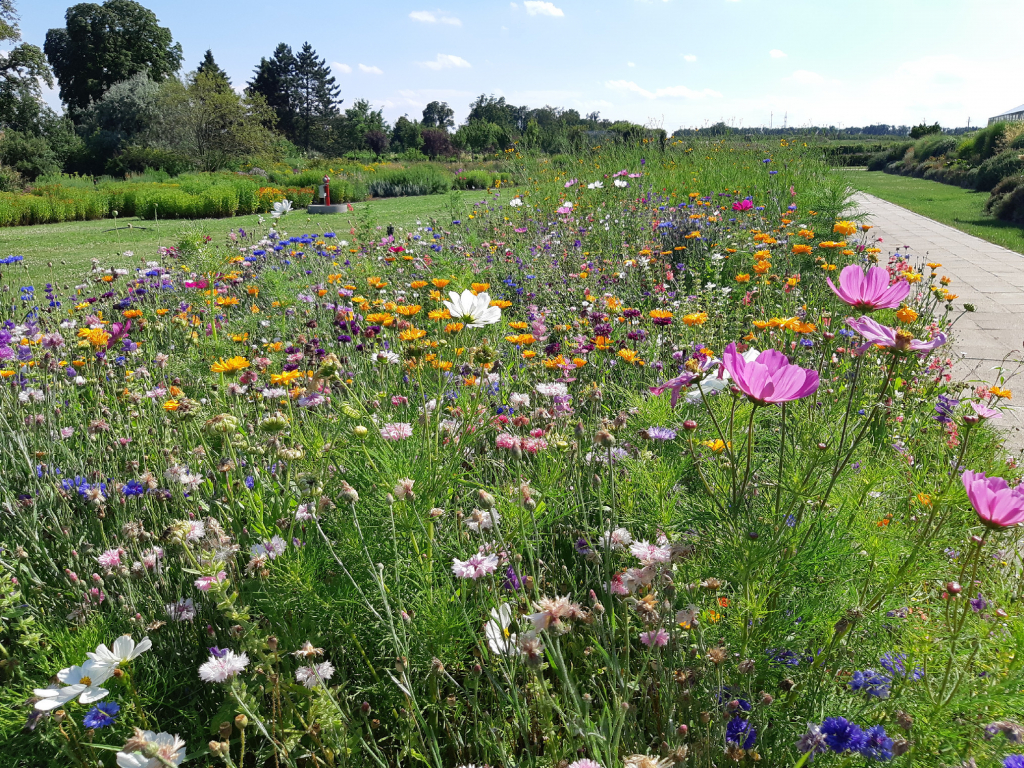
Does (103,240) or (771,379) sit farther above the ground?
(103,240)

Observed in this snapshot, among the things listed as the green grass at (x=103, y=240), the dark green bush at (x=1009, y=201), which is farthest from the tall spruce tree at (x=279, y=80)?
the dark green bush at (x=1009, y=201)

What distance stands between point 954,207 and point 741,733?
1367 cm

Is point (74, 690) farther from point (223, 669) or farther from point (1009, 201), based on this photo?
point (1009, 201)

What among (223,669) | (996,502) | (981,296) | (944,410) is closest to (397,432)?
(223,669)

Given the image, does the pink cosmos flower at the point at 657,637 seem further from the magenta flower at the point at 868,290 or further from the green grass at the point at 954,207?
the green grass at the point at 954,207

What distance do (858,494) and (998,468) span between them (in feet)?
2.06

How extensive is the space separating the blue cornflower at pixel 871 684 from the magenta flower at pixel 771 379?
1.81 feet

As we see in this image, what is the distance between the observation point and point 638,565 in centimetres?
140

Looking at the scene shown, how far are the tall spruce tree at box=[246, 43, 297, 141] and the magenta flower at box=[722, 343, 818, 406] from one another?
216 ft

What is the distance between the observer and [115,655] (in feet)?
3.47

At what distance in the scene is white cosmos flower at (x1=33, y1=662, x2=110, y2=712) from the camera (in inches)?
37.7

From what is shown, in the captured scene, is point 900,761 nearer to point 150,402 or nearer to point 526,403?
point 526,403

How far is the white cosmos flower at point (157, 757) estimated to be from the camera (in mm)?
842

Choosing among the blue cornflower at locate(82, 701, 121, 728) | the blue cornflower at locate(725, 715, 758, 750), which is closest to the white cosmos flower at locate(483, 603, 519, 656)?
the blue cornflower at locate(725, 715, 758, 750)
